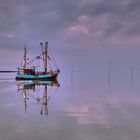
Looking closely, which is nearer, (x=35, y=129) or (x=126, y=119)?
(x=35, y=129)

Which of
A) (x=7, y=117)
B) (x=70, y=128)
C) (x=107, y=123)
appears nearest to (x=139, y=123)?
(x=107, y=123)

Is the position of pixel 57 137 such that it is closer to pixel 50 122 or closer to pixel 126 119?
pixel 50 122

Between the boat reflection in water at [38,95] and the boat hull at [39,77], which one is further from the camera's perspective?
the boat hull at [39,77]

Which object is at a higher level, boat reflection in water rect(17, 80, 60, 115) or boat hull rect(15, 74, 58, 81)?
boat hull rect(15, 74, 58, 81)

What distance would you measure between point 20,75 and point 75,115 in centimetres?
7442

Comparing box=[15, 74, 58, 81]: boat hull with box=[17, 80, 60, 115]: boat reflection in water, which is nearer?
box=[17, 80, 60, 115]: boat reflection in water

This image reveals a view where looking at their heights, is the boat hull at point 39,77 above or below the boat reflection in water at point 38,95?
above

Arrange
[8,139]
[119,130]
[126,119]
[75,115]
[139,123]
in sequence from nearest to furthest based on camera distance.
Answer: [8,139]
[119,130]
[139,123]
[126,119]
[75,115]

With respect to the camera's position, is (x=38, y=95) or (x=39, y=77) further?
(x=39, y=77)

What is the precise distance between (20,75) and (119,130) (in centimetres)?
8123

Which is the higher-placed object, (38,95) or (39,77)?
(39,77)

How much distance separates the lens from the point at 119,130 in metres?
17.3

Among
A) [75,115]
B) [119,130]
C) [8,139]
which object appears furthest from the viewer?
[75,115]

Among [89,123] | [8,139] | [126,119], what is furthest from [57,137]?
[126,119]
